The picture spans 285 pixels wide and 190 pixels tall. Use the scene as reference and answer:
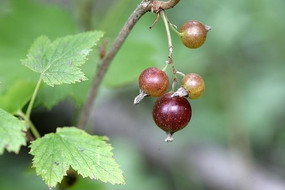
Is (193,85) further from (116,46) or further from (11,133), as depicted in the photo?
(11,133)

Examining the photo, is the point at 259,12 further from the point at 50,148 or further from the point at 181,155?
the point at 50,148

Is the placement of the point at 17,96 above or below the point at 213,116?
below

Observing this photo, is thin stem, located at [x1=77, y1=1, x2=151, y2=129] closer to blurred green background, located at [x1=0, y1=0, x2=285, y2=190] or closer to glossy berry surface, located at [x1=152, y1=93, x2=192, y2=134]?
glossy berry surface, located at [x1=152, y1=93, x2=192, y2=134]

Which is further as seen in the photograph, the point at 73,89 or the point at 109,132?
the point at 109,132

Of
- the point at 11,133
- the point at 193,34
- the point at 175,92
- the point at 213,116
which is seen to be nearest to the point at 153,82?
the point at 175,92

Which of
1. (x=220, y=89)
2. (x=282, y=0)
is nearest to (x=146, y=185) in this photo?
(x=220, y=89)

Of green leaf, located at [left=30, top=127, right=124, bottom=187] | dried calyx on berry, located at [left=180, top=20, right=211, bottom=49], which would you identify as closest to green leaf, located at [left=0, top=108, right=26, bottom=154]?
green leaf, located at [left=30, top=127, right=124, bottom=187]
